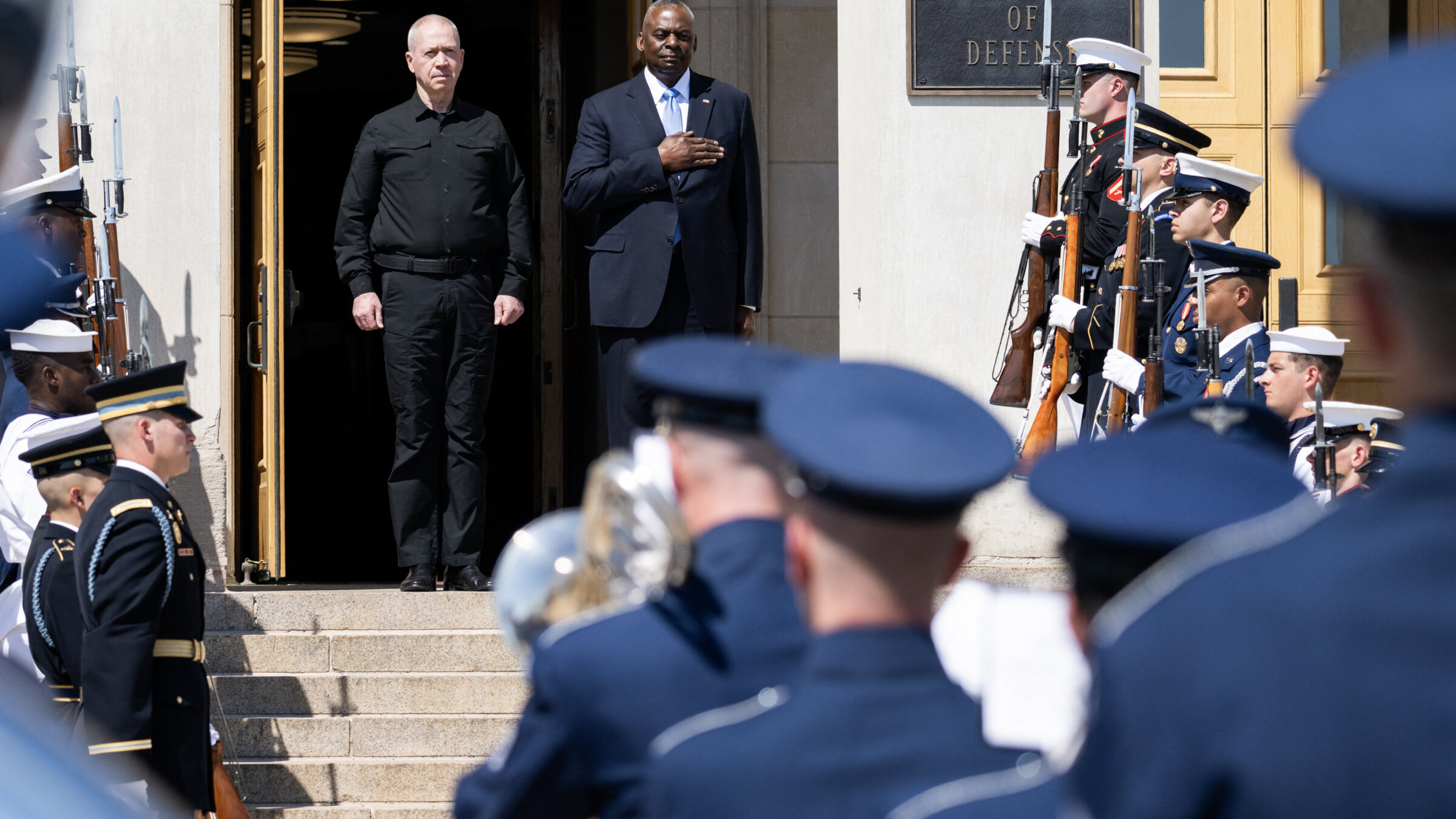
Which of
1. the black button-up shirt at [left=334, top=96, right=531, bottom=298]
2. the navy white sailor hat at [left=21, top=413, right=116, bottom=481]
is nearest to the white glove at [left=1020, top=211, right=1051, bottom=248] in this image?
the black button-up shirt at [left=334, top=96, right=531, bottom=298]

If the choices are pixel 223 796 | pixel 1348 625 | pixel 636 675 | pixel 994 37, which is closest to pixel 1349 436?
pixel 994 37

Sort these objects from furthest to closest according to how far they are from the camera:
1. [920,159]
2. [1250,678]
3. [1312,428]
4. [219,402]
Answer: [219,402], [920,159], [1312,428], [1250,678]

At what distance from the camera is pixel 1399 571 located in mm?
1010

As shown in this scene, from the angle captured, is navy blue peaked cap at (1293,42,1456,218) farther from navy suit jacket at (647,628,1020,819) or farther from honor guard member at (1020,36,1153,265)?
honor guard member at (1020,36,1153,265)

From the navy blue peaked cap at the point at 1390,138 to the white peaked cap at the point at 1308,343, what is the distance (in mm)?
4585

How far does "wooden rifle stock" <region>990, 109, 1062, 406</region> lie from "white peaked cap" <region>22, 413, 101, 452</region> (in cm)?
309

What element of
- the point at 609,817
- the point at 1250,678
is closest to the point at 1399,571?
the point at 1250,678

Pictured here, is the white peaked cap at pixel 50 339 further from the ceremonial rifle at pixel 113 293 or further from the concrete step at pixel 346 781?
the concrete step at pixel 346 781

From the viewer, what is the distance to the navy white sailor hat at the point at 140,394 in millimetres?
4438

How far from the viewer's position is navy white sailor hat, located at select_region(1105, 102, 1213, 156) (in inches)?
235

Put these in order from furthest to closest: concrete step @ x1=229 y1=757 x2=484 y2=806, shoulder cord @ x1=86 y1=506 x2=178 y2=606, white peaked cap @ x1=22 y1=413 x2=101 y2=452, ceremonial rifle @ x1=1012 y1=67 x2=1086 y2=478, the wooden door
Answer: the wooden door → ceremonial rifle @ x1=1012 y1=67 x2=1086 y2=478 → concrete step @ x1=229 y1=757 x2=484 y2=806 → white peaked cap @ x1=22 y1=413 x2=101 y2=452 → shoulder cord @ x1=86 y1=506 x2=178 y2=606

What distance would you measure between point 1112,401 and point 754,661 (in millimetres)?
3798

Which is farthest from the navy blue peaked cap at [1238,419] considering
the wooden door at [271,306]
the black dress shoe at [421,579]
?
the wooden door at [271,306]

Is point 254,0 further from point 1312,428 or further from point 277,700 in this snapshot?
point 1312,428
